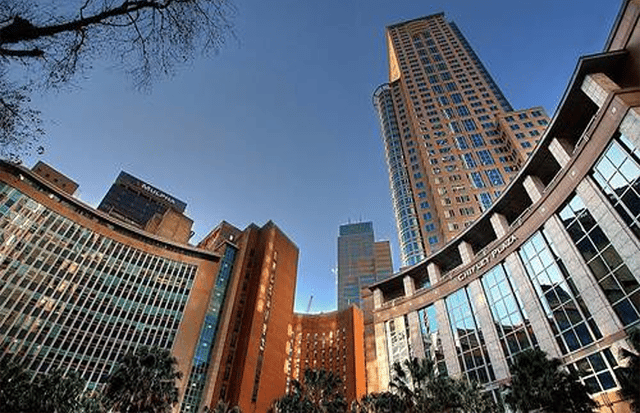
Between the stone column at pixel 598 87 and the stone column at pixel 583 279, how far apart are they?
11.7 metres

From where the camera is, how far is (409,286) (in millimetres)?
57500

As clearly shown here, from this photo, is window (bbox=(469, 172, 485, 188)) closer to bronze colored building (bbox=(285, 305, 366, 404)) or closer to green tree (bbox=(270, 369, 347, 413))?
green tree (bbox=(270, 369, 347, 413))

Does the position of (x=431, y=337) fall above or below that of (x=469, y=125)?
below

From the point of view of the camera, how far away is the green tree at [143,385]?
122 ft

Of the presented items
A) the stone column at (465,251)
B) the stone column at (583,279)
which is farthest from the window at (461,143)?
the stone column at (583,279)

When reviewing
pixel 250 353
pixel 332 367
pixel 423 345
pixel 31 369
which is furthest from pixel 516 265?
pixel 332 367

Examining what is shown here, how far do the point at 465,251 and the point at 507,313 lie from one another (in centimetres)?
1184

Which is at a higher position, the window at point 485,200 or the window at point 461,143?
the window at point 461,143

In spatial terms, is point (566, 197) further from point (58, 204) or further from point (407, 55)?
point (407, 55)

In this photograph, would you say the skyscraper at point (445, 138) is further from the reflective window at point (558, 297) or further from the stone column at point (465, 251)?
the reflective window at point (558, 297)

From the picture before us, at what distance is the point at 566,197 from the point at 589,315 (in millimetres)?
11123

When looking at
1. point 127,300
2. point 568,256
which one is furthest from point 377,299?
point 127,300

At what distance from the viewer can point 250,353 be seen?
76688mm

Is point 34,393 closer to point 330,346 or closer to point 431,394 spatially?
point 431,394
